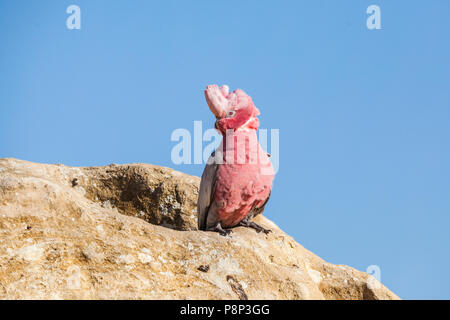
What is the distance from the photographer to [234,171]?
7.13 meters

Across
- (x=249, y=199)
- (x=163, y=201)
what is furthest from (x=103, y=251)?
(x=163, y=201)

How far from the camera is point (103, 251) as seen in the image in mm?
5383

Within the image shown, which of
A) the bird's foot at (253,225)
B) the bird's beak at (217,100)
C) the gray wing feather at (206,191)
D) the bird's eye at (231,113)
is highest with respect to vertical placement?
the bird's beak at (217,100)

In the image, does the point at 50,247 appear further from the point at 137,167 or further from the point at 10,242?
the point at 137,167

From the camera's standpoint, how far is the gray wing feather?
7.23m

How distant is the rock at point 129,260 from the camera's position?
5047 mm

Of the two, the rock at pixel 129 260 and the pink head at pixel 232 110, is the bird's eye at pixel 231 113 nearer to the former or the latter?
the pink head at pixel 232 110

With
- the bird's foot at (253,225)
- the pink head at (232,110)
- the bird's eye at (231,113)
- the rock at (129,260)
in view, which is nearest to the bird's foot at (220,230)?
the rock at (129,260)

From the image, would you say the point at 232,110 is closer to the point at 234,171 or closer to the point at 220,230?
the point at 234,171

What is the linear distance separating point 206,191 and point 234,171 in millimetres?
473

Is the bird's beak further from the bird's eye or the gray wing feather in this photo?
the gray wing feather

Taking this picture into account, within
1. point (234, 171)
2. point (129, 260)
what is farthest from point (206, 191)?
point (129, 260)
